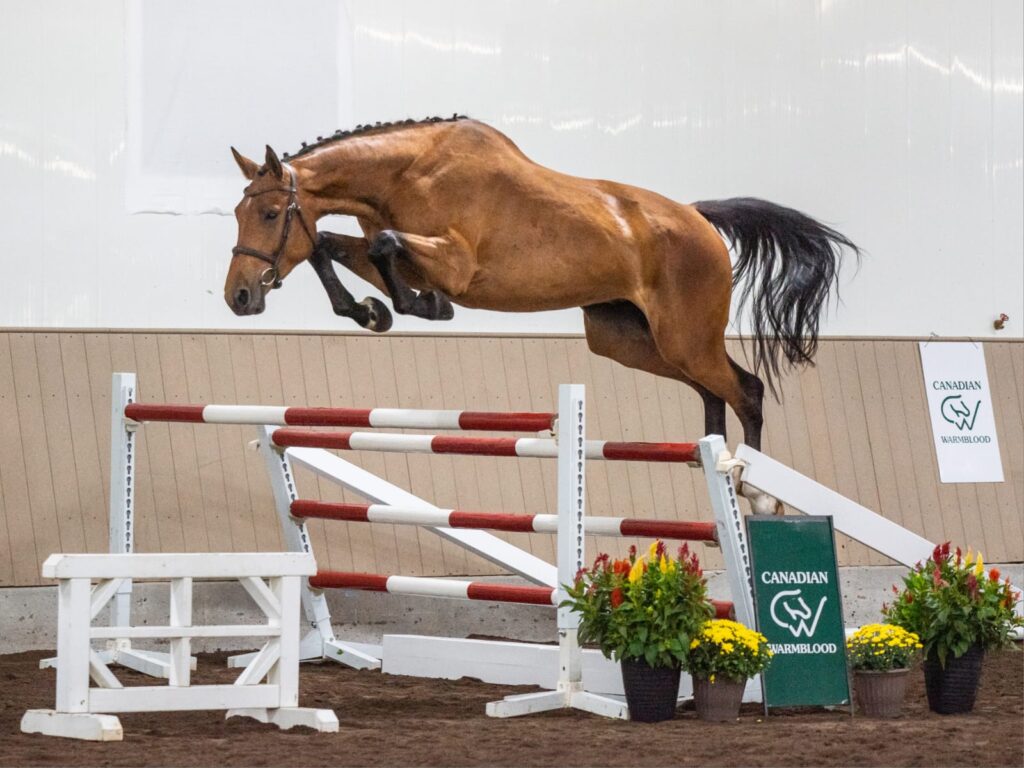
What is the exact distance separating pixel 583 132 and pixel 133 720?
3507mm

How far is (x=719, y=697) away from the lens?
3.98m

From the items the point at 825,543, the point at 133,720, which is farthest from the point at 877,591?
the point at 133,720

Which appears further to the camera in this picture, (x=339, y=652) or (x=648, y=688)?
(x=339, y=652)

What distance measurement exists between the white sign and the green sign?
2725 millimetres

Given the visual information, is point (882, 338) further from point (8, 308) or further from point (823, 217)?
point (8, 308)

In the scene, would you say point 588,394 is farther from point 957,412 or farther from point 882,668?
point 882,668

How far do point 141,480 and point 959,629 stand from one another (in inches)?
128

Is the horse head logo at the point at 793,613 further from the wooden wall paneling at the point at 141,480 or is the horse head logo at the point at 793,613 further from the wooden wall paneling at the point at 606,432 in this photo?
the wooden wall paneling at the point at 141,480

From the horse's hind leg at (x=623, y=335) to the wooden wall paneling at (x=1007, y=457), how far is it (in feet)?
9.19

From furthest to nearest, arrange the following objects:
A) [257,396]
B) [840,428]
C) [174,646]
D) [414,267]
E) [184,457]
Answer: [840,428] < [257,396] < [184,457] < [414,267] < [174,646]

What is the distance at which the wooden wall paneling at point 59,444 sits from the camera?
5602 millimetres

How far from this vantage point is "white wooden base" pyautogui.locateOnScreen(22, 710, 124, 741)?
3.54 metres

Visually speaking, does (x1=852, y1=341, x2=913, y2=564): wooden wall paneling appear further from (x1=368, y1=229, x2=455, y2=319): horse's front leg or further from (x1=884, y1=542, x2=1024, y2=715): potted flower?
(x1=368, y1=229, x2=455, y2=319): horse's front leg

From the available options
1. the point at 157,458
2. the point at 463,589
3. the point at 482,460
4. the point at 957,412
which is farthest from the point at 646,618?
the point at 957,412
